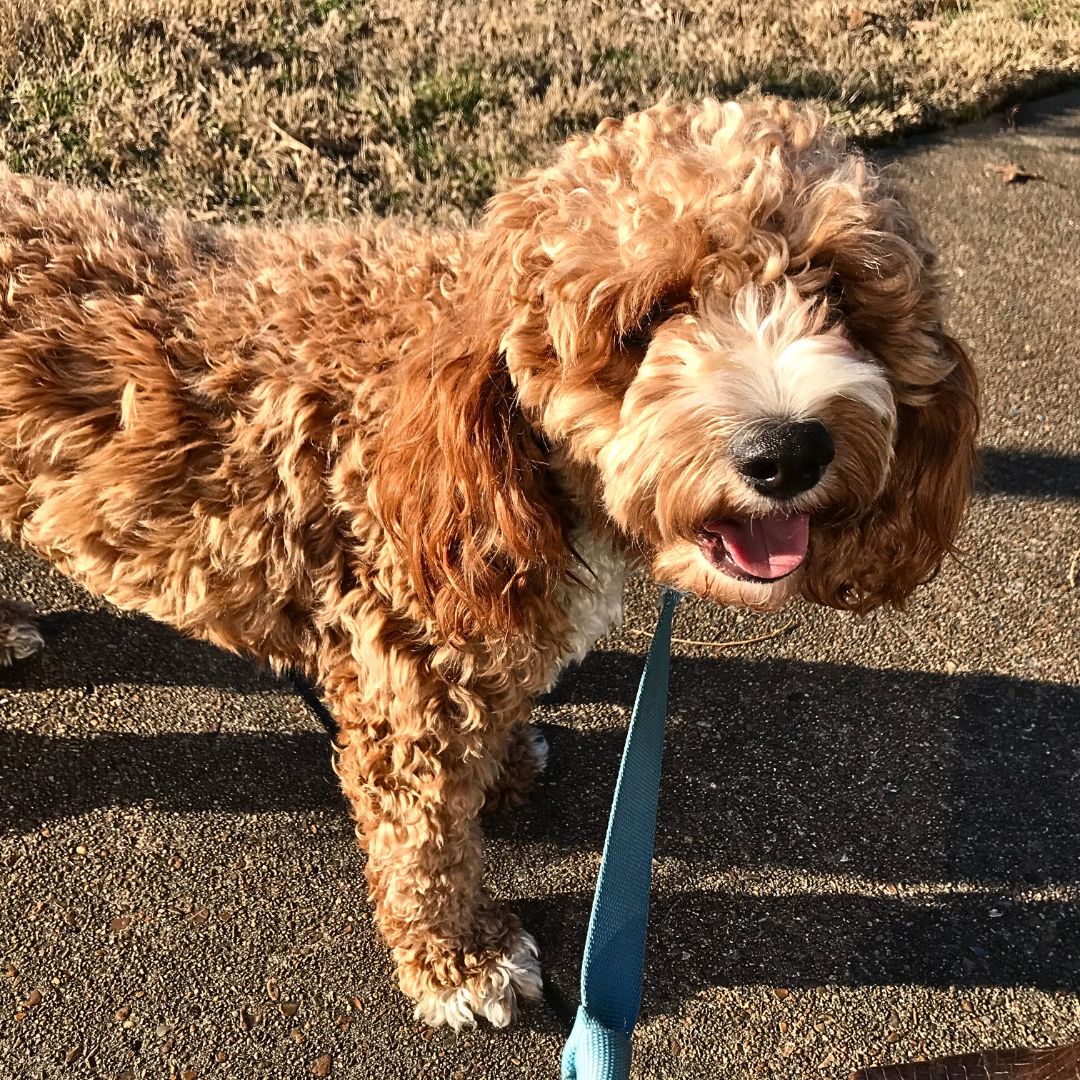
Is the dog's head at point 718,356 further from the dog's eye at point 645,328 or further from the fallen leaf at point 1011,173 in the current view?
the fallen leaf at point 1011,173

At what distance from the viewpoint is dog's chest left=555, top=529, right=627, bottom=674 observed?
2.32 m

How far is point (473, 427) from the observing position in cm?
201

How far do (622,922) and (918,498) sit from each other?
1.14 m

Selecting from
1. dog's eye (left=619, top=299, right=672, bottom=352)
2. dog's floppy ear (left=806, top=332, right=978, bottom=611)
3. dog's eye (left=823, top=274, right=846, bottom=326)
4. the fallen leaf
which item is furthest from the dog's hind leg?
the fallen leaf

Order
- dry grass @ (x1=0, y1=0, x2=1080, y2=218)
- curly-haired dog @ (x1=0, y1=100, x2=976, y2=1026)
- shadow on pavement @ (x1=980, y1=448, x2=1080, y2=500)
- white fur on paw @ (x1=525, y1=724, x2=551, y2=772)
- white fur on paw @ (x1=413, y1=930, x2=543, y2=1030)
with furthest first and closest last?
dry grass @ (x1=0, y1=0, x2=1080, y2=218) < shadow on pavement @ (x1=980, y1=448, x2=1080, y2=500) < white fur on paw @ (x1=525, y1=724, x2=551, y2=772) < white fur on paw @ (x1=413, y1=930, x2=543, y2=1030) < curly-haired dog @ (x1=0, y1=100, x2=976, y2=1026)

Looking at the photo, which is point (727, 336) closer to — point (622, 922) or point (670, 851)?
point (622, 922)

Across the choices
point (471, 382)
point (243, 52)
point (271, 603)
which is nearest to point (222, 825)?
point (271, 603)

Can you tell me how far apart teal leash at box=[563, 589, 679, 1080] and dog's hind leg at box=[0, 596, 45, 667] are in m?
2.39

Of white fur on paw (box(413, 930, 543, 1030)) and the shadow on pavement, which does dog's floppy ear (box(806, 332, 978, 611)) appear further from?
the shadow on pavement

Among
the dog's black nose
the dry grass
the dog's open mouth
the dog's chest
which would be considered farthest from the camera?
the dry grass

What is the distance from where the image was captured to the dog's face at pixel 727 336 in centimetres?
183

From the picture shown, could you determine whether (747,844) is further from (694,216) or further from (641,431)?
(694,216)

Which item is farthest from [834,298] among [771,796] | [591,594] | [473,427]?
[771,796]

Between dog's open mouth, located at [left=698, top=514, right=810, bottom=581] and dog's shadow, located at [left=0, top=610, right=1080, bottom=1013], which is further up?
dog's open mouth, located at [left=698, top=514, right=810, bottom=581]
